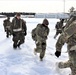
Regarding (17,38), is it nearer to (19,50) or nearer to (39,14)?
(19,50)

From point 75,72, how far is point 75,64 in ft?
0.54

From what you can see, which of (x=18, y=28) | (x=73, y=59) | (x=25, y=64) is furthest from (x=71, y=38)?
(x=18, y=28)

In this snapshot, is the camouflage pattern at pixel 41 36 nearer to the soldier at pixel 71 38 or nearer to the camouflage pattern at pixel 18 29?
the camouflage pattern at pixel 18 29

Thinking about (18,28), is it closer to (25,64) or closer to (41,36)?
(41,36)

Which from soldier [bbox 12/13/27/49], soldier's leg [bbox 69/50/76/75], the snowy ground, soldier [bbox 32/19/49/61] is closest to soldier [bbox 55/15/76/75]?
soldier's leg [bbox 69/50/76/75]

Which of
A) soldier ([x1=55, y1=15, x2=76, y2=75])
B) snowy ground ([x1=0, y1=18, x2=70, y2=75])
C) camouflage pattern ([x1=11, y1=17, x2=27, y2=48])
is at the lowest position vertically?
snowy ground ([x1=0, y1=18, x2=70, y2=75])

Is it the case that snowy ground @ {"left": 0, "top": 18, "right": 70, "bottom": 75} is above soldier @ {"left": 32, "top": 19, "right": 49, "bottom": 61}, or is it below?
below

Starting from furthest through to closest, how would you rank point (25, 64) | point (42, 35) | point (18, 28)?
point (18, 28) < point (42, 35) < point (25, 64)

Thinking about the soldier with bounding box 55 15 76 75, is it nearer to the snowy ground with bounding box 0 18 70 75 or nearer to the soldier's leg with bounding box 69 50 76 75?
the soldier's leg with bounding box 69 50 76 75

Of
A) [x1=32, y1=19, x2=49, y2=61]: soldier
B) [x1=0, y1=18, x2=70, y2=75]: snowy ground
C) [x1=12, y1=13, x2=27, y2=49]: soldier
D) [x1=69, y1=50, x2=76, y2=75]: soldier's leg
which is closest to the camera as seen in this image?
[x1=69, y1=50, x2=76, y2=75]: soldier's leg

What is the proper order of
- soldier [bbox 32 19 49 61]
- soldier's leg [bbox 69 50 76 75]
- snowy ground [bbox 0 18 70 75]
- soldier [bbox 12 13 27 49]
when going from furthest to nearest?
soldier [bbox 12 13 27 49] → soldier [bbox 32 19 49 61] → snowy ground [bbox 0 18 70 75] → soldier's leg [bbox 69 50 76 75]

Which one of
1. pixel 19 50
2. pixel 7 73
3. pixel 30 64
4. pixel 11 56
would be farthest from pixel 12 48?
pixel 7 73

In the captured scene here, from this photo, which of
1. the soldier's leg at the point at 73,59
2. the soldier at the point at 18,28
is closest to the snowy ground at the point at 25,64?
the soldier at the point at 18,28

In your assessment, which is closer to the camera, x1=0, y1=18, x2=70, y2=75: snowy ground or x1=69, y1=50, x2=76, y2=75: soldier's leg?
x1=69, y1=50, x2=76, y2=75: soldier's leg
